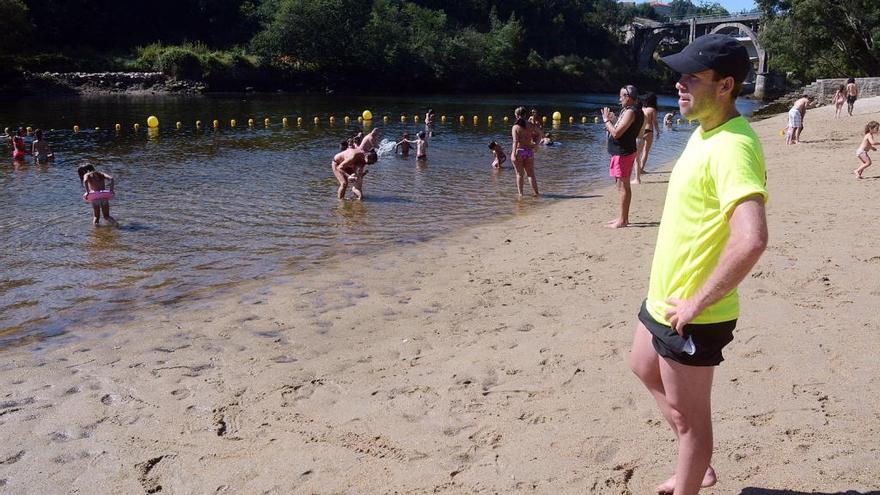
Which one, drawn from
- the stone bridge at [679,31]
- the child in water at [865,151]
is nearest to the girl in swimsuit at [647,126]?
the child in water at [865,151]

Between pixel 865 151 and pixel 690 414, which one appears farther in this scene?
pixel 865 151

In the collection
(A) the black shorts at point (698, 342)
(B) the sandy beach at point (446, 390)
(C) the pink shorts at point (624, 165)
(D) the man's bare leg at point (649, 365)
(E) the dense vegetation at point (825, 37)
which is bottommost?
(B) the sandy beach at point (446, 390)

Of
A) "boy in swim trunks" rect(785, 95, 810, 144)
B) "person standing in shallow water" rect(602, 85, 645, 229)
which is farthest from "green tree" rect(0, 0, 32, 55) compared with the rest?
"person standing in shallow water" rect(602, 85, 645, 229)

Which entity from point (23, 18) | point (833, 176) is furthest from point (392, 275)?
point (23, 18)

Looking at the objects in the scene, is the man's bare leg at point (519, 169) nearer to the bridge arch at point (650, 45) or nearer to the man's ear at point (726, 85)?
the man's ear at point (726, 85)

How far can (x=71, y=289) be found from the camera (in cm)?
797

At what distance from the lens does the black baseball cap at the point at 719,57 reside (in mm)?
2639

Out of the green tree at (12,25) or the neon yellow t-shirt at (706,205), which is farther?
the green tree at (12,25)

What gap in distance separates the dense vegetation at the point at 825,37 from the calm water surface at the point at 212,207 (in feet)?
68.5

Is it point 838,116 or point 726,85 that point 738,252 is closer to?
point 726,85

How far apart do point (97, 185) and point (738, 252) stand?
11302 millimetres

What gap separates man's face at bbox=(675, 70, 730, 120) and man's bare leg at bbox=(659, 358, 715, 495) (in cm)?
104

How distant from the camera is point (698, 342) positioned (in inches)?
104

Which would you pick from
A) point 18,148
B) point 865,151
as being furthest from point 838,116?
point 18,148
